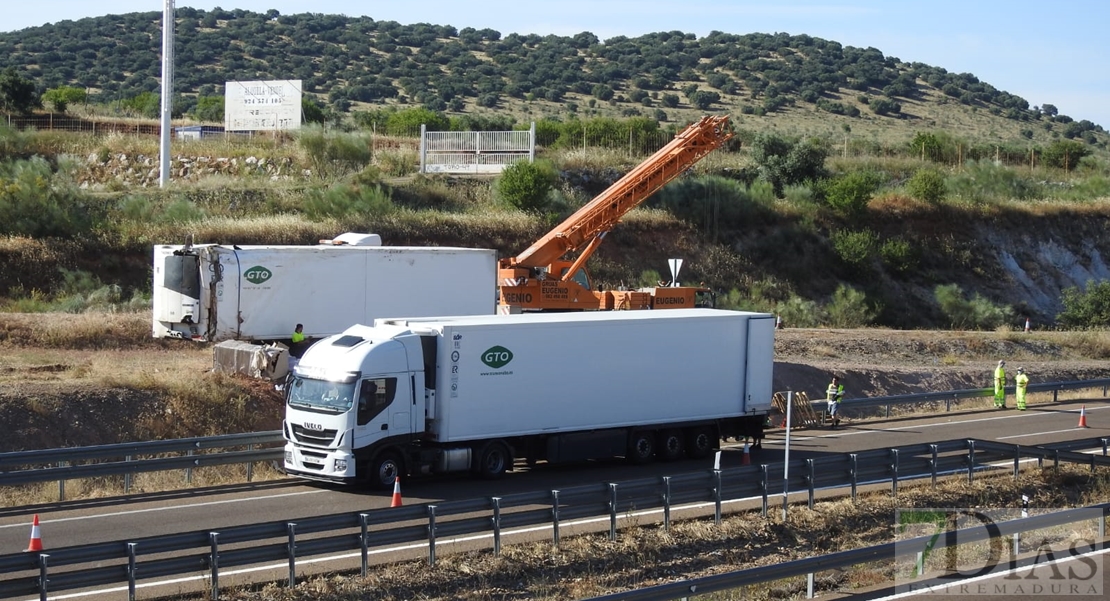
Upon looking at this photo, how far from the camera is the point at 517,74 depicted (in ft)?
367

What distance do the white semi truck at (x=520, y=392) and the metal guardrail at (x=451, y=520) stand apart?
2483 mm

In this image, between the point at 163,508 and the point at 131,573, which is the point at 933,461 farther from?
the point at 131,573

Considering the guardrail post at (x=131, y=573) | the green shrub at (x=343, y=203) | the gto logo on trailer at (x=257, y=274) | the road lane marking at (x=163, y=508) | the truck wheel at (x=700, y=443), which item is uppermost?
the green shrub at (x=343, y=203)

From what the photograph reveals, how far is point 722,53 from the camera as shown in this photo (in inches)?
5315

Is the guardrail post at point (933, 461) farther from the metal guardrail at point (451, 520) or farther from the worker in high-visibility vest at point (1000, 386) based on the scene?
the worker in high-visibility vest at point (1000, 386)

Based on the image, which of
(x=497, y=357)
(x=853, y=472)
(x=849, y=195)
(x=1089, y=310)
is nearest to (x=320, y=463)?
(x=497, y=357)

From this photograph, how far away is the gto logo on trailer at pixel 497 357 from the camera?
19.9 meters

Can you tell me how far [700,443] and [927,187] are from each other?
1483 inches

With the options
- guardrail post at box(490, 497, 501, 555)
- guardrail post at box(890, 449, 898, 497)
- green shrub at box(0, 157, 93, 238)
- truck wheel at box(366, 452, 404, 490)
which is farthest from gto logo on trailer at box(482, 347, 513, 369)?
green shrub at box(0, 157, 93, 238)

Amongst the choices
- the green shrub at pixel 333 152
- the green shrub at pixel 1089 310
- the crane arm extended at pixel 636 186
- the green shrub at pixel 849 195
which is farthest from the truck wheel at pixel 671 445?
the green shrub at pixel 849 195

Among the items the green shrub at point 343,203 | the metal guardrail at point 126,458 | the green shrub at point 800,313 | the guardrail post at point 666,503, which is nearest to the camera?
the guardrail post at point 666,503

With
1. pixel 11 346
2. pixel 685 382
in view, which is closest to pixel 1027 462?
pixel 685 382

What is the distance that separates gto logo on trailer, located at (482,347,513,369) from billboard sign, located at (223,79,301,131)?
35.9 metres

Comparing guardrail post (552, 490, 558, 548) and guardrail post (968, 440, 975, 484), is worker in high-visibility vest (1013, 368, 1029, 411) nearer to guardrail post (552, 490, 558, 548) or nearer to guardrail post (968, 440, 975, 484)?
guardrail post (968, 440, 975, 484)
